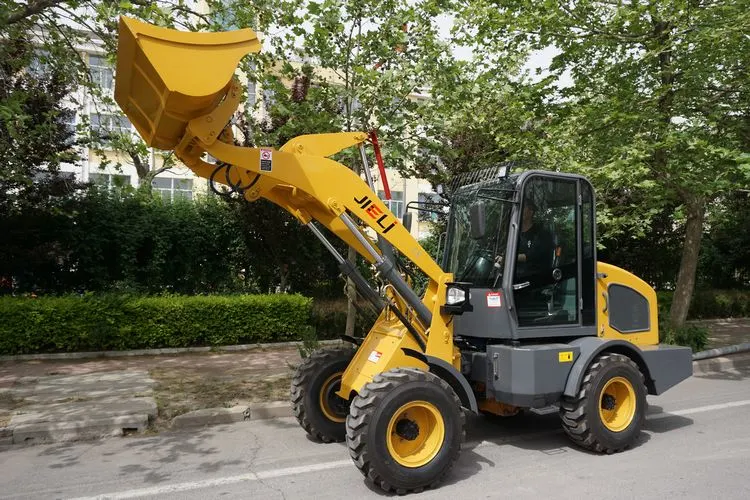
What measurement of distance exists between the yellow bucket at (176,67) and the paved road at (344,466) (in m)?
2.91

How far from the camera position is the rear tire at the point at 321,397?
5.59 m

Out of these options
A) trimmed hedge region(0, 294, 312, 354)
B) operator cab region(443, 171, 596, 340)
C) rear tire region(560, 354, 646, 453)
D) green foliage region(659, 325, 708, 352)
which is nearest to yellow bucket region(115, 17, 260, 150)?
operator cab region(443, 171, 596, 340)

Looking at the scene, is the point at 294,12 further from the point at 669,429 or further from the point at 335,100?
the point at 669,429

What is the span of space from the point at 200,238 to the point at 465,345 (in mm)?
8657

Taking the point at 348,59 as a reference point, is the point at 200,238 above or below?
below

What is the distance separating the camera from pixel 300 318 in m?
11.9

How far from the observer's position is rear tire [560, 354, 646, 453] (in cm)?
516

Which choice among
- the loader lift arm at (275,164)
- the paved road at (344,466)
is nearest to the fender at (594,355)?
the paved road at (344,466)

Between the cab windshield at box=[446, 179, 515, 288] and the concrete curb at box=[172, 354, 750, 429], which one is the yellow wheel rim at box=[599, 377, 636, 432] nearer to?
the cab windshield at box=[446, 179, 515, 288]

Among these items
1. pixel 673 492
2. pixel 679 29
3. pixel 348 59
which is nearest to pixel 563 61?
pixel 679 29

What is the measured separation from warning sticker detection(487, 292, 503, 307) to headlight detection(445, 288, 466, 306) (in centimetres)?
41

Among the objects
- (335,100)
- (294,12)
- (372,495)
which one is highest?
(294,12)

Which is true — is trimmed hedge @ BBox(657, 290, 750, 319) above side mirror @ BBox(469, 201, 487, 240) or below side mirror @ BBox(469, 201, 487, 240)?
below

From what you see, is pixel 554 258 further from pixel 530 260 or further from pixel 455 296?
pixel 455 296
